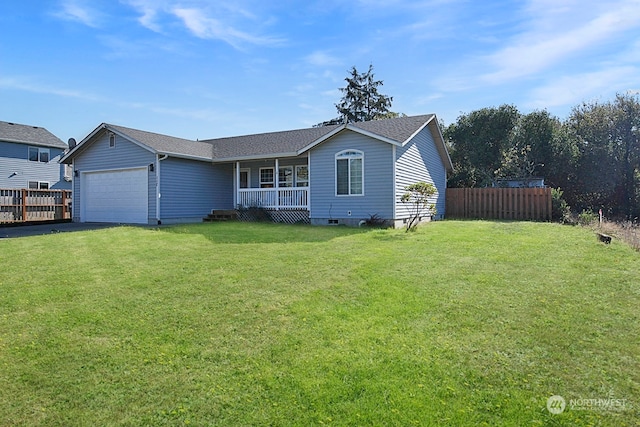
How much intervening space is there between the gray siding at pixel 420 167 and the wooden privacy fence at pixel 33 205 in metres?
17.4

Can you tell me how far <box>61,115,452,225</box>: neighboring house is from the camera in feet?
48.4

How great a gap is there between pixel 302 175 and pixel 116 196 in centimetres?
888

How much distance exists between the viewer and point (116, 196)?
712 inches

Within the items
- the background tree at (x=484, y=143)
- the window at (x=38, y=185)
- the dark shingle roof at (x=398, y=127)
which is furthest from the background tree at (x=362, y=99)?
the window at (x=38, y=185)

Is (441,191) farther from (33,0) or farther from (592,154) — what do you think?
(33,0)

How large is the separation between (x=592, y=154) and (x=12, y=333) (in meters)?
27.9

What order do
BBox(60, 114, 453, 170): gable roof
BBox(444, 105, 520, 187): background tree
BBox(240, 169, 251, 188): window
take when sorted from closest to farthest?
BBox(60, 114, 453, 170): gable roof → BBox(240, 169, 251, 188): window → BBox(444, 105, 520, 187): background tree

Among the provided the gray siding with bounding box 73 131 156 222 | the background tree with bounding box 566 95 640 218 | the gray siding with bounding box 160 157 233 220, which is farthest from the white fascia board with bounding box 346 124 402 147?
the background tree with bounding box 566 95 640 218

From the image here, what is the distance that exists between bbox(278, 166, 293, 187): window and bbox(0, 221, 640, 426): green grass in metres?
11.7

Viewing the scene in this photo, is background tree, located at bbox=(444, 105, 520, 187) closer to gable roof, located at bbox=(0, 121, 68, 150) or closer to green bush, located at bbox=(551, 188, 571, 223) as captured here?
green bush, located at bbox=(551, 188, 571, 223)

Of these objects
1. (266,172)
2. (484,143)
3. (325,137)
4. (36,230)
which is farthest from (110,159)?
(484,143)

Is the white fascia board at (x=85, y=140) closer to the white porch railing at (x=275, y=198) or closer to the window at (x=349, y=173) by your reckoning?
the white porch railing at (x=275, y=198)

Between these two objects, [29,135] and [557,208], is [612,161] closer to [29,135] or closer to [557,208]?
[557,208]

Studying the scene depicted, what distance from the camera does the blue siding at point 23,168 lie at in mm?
25625
